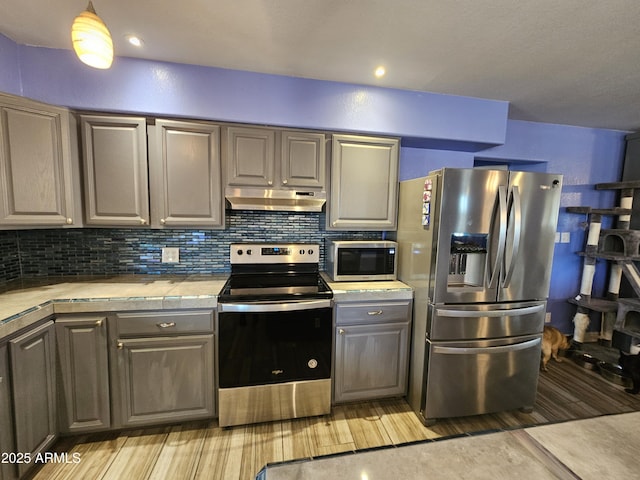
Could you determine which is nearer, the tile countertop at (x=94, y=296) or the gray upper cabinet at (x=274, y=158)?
the tile countertop at (x=94, y=296)

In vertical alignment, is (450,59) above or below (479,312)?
above

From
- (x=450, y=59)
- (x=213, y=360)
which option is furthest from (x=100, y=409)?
(x=450, y=59)

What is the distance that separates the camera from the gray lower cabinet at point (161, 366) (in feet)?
5.70

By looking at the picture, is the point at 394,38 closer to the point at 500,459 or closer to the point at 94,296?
the point at 500,459

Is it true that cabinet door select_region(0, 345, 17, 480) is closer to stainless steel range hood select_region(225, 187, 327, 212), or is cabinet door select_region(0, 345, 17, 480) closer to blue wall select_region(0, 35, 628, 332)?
stainless steel range hood select_region(225, 187, 327, 212)

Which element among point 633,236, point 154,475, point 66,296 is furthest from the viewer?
point 633,236

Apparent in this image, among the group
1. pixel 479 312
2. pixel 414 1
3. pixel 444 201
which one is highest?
pixel 414 1

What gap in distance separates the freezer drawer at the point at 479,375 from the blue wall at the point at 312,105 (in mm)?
1558

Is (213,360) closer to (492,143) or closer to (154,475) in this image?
(154,475)

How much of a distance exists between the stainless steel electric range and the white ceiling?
1.57 m

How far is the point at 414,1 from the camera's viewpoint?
1318 millimetres

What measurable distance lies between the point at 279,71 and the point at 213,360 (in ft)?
6.76

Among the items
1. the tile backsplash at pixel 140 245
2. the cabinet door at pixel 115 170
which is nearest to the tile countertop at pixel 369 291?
the tile backsplash at pixel 140 245

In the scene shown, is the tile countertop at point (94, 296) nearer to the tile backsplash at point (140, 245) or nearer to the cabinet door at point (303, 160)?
the tile backsplash at point (140, 245)
